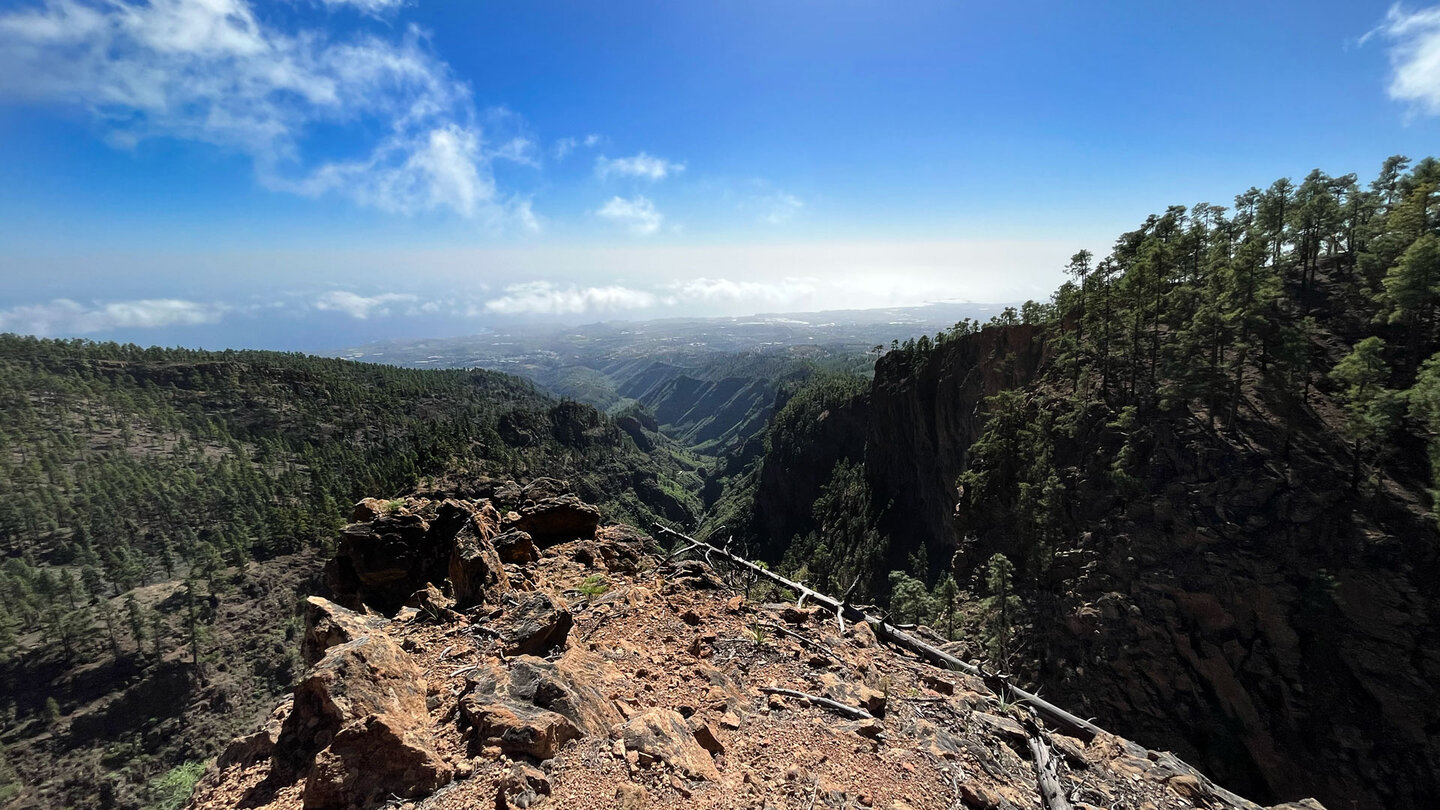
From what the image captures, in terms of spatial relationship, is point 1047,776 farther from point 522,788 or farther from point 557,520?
point 557,520

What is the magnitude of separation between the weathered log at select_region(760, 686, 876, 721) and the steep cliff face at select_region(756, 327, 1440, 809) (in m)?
25.9

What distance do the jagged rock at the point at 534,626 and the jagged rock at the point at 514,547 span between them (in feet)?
14.4

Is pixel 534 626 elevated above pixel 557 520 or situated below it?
above

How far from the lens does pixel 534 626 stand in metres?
9.20

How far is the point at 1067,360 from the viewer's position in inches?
1670

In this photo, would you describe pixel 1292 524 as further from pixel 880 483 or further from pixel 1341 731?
pixel 880 483

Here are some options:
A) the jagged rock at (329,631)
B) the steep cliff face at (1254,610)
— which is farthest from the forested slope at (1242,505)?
the jagged rock at (329,631)

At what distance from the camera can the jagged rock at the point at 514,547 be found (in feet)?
47.0

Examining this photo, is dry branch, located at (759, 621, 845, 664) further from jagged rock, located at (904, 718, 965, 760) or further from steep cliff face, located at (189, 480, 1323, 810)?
jagged rock, located at (904, 718, 965, 760)

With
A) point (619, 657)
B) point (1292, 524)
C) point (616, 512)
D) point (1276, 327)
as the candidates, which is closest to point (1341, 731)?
point (1292, 524)

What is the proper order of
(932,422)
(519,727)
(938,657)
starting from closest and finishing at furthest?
(519,727), (938,657), (932,422)

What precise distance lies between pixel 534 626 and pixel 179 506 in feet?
423

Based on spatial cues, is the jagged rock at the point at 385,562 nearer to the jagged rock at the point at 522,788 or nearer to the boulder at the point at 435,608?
the boulder at the point at 435,608

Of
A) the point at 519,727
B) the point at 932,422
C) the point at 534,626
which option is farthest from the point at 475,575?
the point at 932,422
